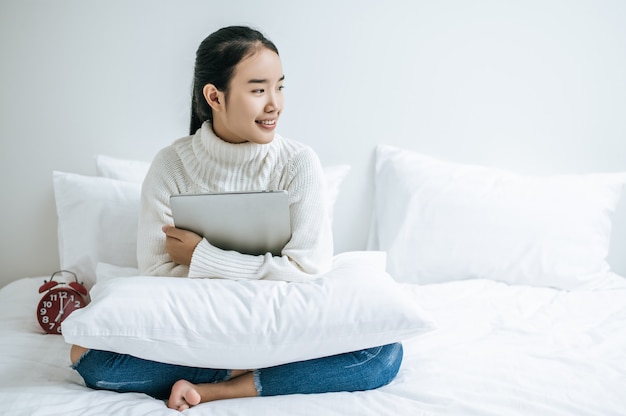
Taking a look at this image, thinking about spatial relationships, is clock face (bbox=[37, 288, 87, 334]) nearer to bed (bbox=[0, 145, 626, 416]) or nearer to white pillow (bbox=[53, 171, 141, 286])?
bed (bbox=[0, 145, 626, 416])

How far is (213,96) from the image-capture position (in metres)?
1.42

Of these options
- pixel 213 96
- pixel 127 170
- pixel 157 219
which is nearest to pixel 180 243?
pixel 157 219

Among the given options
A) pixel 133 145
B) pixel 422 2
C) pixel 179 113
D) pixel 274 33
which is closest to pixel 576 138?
pixel 422 2

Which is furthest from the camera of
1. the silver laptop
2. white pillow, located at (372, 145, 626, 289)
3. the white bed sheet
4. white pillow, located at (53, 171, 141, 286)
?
white pillow, located at (372, 145, 626, 289)

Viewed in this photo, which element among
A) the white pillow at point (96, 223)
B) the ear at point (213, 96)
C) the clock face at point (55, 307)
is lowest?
the clock face at point (55, 307)

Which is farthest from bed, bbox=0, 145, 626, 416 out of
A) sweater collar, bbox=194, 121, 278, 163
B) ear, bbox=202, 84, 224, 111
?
ear, bbox=202, 84, 224, 111

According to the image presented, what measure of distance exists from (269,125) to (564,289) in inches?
41.9

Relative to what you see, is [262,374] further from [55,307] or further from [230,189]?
[55,307]

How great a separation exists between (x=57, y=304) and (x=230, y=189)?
1.71ft

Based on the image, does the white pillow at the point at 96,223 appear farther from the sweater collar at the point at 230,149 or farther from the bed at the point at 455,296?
the sweater collar at the point at 230,149

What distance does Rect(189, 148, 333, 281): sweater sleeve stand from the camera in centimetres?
128

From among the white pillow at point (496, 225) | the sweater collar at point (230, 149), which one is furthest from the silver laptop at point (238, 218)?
the white pillow at point (496, 225)

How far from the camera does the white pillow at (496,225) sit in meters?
1.83

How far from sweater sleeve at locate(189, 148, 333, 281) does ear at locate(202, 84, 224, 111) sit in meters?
0.22
